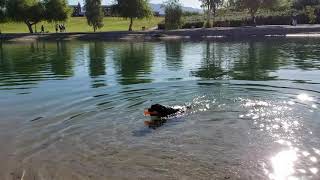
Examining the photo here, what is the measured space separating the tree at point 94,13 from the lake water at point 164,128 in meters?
65.1

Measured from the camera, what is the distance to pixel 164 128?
14.9 meters

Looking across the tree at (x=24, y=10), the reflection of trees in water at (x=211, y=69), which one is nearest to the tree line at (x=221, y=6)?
the tree at (x=24, y=10)

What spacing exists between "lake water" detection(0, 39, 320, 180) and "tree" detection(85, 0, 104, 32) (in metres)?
65.1

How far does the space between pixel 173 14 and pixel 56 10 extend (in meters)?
24.3

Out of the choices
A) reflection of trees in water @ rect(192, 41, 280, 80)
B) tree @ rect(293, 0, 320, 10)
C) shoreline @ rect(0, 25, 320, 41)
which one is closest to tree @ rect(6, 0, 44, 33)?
shoreline @ rect(0, 25, 320, 41)

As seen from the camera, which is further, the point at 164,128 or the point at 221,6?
the point at 221,6

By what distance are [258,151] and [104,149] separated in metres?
4.24

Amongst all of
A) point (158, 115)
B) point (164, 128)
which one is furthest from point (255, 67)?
point (164, 128)

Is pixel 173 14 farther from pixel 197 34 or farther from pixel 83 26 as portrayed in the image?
pixel 83 26

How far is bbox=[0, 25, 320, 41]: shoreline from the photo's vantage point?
69.6 m

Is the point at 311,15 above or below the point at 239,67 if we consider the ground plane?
above

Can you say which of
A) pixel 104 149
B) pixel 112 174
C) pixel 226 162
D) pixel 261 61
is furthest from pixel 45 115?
pixel 261 61

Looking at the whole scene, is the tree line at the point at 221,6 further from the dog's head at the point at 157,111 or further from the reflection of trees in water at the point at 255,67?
the dog's head at the point at 157,111

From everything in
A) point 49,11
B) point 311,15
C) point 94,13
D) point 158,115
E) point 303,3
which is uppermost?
point 303,3
